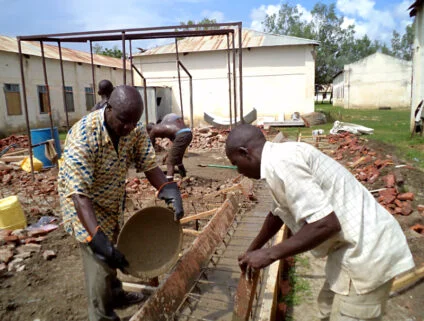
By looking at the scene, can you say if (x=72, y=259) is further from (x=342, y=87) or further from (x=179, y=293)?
(x=342, y=87)

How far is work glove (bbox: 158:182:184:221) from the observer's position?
273cm

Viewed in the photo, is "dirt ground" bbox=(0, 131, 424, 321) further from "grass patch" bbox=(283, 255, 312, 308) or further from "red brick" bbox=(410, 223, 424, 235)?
"grass patch" bbox=(283, 255, 312, 308)

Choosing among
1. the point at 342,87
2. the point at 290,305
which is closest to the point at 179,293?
the point at 290,305

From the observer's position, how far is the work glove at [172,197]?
2732 millimetres

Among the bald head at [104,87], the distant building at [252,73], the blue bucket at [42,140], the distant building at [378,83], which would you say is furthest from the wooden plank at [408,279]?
the distant building at [378,83]

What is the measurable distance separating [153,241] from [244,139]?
160 cm

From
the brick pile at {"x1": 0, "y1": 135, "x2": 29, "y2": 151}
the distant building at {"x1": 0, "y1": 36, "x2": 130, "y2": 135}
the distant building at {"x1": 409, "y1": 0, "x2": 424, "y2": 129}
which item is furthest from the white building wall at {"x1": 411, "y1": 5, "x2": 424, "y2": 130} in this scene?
the brick pile at {"x1": 0, "y1": 135, "x2": 29, "y2": 151}

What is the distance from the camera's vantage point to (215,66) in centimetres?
1842

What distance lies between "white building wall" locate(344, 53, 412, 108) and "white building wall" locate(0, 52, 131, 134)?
21835 mm

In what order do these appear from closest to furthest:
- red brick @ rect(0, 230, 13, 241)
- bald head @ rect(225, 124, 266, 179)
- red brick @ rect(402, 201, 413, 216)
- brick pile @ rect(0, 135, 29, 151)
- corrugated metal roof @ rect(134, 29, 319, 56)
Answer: bald head @ rect(225, 124, 266, 179) → red brick @ rect(0, 230, 13, 241) → red brick @ rect(402, 201, 413, 216) → brick pile @ rect(0, 135, 29, 151) → corrugated metal roof @ rect(134, 29, 319, 56)

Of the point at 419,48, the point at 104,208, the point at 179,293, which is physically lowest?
the point at 179,293

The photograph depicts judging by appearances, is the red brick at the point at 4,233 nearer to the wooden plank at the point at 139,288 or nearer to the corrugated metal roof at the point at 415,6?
the wooden plank at the point at 139,288

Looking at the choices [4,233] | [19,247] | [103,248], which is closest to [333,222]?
[103,248]

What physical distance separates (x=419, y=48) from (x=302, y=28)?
44444 millimetres
